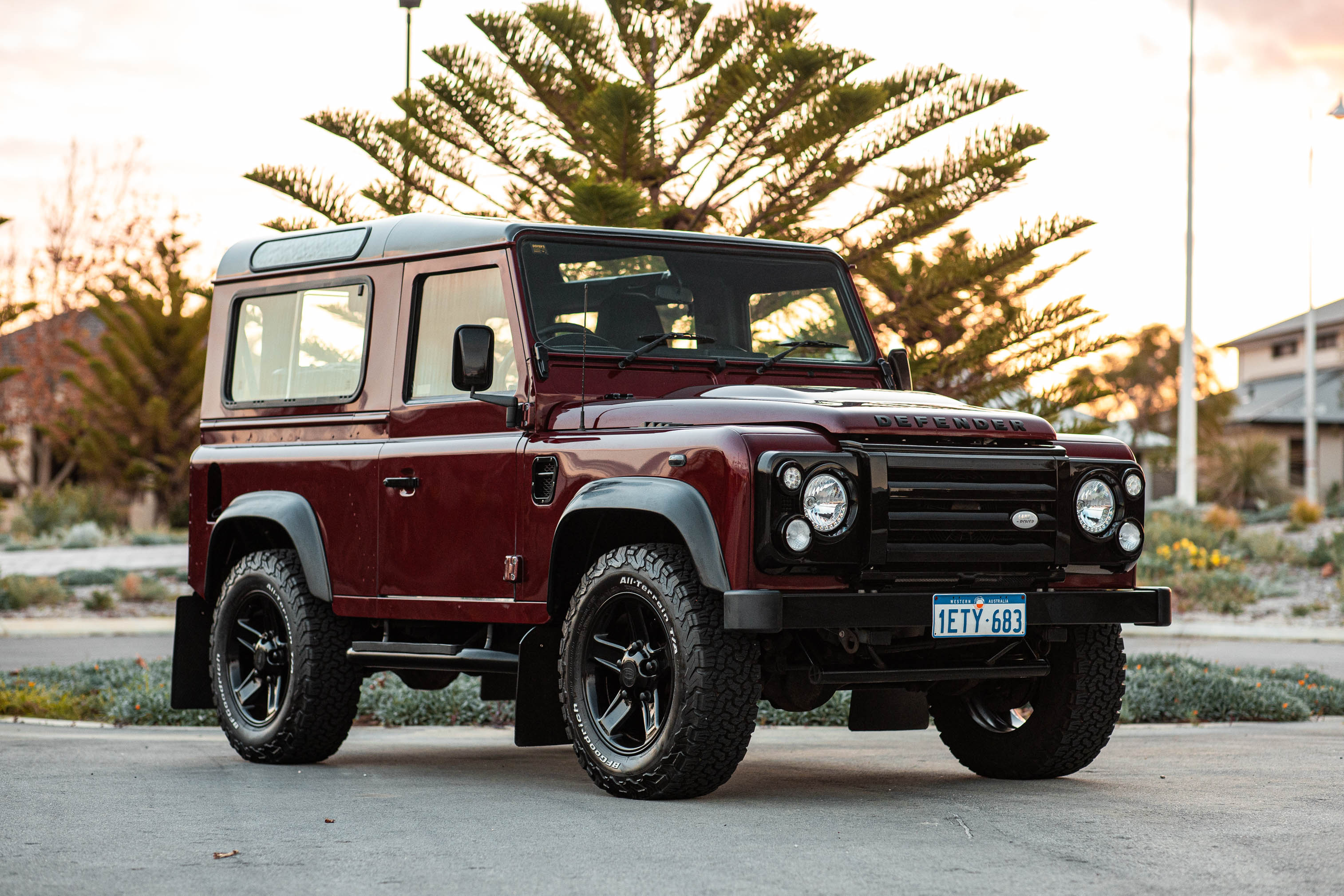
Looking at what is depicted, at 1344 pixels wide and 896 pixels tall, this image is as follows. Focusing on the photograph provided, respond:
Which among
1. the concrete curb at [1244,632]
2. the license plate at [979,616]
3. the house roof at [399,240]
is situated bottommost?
the concrete curb at [1244,632]

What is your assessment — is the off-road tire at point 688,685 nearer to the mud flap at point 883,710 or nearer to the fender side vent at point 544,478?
the fender side vent at point 544,478

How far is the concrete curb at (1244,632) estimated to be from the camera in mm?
17047

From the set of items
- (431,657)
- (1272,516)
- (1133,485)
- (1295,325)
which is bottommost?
(431,657)

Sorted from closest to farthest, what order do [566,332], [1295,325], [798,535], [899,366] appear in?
[798,535] → [566,332] → [899,366] → [1295,325]

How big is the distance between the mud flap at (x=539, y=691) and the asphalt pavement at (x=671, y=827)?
0.24m

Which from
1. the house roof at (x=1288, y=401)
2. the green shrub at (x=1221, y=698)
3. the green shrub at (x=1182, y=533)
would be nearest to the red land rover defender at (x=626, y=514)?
the green shrub at (x=1221, y=698)

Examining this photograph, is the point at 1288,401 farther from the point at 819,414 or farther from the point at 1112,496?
the point at 819,414

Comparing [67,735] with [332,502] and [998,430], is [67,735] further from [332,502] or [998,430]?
[998,430]

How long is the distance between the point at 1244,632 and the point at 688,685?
504 inches

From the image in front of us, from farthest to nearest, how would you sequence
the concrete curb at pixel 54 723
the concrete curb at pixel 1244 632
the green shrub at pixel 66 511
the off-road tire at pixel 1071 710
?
1. the green shrub at pixel 66 511
2. the concrete curb at pixel 1244 632
3. the concrete curb at pixel 54 723
4. the off-road tire at pixel 1071 710

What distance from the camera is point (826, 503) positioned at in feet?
19.9

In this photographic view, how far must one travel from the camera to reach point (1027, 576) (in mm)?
6586

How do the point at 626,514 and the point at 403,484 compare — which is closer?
the point at 626,514

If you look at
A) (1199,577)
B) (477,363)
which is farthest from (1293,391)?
(477,363)
